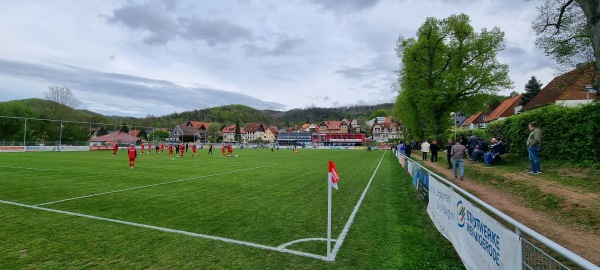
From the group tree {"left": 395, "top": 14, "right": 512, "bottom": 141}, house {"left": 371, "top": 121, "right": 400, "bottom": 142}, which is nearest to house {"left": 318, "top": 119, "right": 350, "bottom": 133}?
house {"left": 371, "top": 121, "right": 400, "bottom": 142}

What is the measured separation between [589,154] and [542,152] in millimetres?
2987

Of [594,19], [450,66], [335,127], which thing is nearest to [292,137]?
[335,127]

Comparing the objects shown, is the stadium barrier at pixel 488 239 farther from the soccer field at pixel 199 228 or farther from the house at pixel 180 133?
the house at pixel 180 133

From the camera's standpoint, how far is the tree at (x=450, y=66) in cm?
2794

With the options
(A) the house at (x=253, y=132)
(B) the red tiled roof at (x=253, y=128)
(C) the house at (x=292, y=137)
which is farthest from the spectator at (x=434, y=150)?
(B) the red tiled roof at (x=253, y=128)

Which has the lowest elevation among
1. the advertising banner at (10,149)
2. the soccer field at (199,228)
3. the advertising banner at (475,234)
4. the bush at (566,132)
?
the soccer field at (199,228)

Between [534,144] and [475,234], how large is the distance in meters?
9.65

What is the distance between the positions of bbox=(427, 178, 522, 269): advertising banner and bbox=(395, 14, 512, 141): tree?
79.5 feet

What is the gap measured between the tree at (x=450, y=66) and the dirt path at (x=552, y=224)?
65.3 ft

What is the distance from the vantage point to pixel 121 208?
8680mm

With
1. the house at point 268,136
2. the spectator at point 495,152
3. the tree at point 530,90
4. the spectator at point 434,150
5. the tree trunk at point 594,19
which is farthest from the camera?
the house at point 268,136

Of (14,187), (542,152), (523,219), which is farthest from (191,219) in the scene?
(542,152)

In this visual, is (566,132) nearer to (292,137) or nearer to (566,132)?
(566,132)

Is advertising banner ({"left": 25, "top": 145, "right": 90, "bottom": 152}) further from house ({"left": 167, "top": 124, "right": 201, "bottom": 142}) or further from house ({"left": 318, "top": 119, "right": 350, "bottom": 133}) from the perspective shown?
house ({"left": 318, "top": 119, "right": 350, "bottom": 133})
